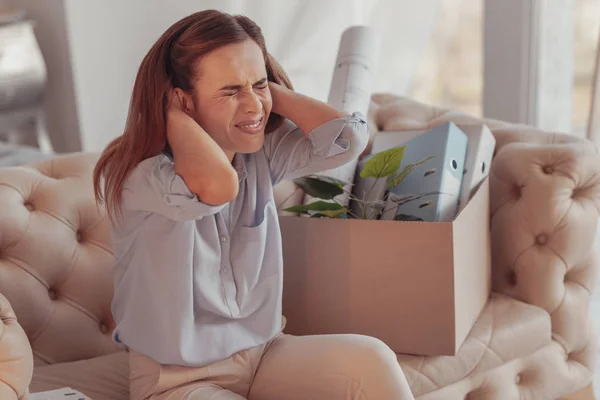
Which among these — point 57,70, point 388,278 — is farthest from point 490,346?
point 57,70

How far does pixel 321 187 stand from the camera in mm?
1565

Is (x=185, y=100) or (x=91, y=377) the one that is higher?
(x=185, y=100)

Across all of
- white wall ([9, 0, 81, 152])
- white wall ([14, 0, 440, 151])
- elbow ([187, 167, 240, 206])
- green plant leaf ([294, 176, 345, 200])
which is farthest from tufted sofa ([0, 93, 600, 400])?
white wall ([9, 0, 81, 152])

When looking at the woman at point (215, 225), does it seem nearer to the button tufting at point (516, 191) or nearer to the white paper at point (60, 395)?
the white paper at point (60, 395)

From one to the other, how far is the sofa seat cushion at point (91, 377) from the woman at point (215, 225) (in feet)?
0.39

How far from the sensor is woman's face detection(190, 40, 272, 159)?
127 cm

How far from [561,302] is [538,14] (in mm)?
1562

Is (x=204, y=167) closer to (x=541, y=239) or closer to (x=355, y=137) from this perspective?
(x=355, y=137)

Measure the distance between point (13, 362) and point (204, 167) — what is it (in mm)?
357

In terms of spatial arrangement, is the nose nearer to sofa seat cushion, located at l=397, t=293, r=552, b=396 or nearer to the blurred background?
sofa seat cushion, located at l=397, t=293, r=552, b=396

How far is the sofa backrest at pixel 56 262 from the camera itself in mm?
1552

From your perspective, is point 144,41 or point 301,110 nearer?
point 301,110

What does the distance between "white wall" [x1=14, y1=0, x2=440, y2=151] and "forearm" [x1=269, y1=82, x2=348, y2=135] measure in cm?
140

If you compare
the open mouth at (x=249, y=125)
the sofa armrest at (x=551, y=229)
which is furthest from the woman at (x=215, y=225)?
the sofa armrest at (x=551, y=229)
